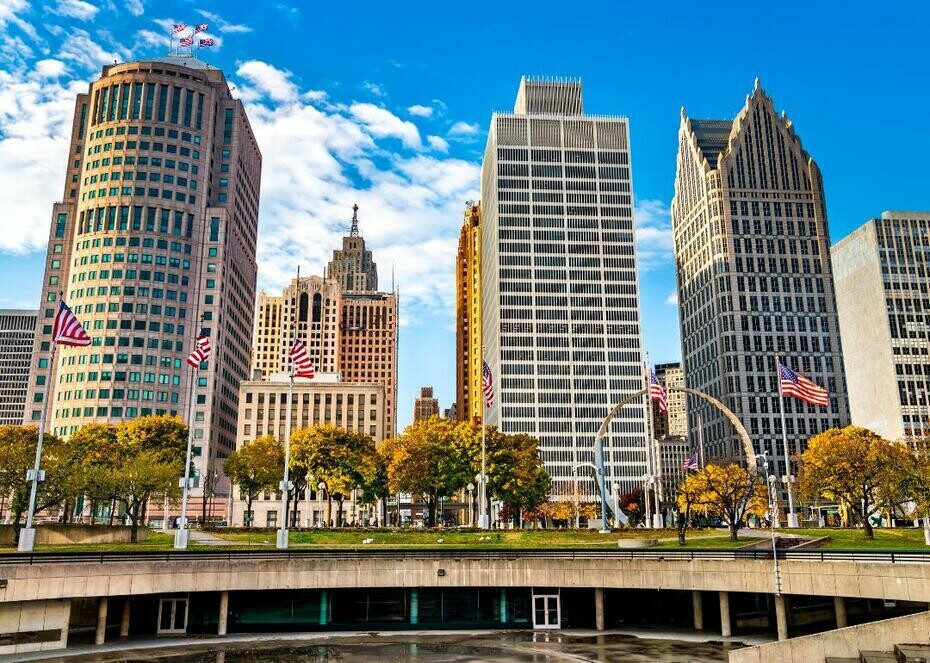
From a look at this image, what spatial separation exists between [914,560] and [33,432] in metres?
97.6

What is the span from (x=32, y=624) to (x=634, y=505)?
127 m

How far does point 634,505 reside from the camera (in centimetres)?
15012

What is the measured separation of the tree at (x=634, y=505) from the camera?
147 metres

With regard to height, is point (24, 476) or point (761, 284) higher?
point (761, 284)

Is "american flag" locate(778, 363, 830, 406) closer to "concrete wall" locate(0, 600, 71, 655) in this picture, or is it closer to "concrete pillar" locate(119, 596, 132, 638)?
"concrete pillar" locate(119, 596, 132, 638)

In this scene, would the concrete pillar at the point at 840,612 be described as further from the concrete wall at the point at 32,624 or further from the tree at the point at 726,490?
the concrete wall at the point at 32,624

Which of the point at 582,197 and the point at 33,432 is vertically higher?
the point at 582,197

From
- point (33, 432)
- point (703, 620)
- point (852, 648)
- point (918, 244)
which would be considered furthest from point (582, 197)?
point (852, 648)

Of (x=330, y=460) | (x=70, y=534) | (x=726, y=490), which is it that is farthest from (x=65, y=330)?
(x=726, y=490)

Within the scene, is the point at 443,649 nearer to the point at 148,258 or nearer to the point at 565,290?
the point at 148,258

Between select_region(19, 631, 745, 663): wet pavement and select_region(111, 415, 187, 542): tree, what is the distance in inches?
1230

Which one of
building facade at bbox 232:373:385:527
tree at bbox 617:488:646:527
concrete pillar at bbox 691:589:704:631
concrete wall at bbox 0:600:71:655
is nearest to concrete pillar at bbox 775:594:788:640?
concrete pillar at bbox 691:589:704:631

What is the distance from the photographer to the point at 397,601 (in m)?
47.7

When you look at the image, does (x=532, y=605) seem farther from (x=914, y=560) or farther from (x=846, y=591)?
(x=914, y=560)
